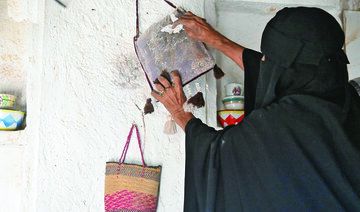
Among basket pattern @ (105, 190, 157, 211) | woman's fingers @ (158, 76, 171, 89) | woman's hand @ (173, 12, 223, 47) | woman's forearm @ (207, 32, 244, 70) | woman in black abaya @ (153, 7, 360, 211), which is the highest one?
woman's hand @ (173, 12, 223, 47)

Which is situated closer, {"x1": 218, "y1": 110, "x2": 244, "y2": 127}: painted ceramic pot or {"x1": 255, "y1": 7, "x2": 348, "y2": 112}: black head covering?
{"x1": 255, "y1": 7, "x2": 348, "y2": 112}: black head covering

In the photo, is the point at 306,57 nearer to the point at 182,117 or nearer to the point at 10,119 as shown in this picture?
the point at 182,117

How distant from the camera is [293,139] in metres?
0.77

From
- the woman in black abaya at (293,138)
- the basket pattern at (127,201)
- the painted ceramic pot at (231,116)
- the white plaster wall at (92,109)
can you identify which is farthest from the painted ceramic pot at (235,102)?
the basket pattern at (127,201)

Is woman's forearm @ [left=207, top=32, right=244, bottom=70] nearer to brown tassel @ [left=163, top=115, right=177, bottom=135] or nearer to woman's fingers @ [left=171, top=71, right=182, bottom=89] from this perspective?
woman's fingers @ [left=171, top=71, right=182, bottom=89]

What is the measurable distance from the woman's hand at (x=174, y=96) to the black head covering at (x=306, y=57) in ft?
1.06

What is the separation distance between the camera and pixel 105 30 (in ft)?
4.12

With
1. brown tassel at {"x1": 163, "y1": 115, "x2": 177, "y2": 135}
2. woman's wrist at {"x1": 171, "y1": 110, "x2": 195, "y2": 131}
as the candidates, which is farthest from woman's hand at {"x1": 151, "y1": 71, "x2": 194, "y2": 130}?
brown tassel at {"x1": 163, "y1": 115, "x2": 177, "y2": 135}

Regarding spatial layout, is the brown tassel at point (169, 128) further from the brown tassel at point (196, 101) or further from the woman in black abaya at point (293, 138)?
the woman in black abaya at point (293, 138)

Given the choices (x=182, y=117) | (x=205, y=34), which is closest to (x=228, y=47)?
(x=205, y=34)

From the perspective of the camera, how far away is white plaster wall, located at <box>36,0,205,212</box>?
1.13 m

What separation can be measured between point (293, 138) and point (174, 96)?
466 mm

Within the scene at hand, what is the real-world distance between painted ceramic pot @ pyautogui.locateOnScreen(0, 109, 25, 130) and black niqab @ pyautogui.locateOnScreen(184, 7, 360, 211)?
0.77 meters

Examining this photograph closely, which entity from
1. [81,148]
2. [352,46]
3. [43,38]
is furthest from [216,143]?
[352,46]
